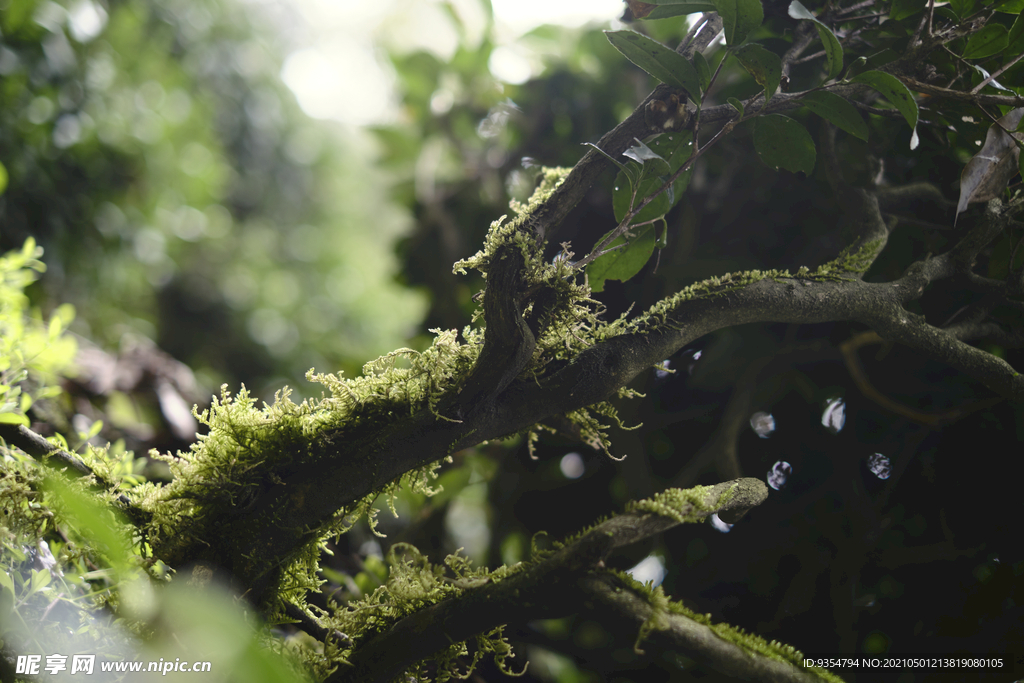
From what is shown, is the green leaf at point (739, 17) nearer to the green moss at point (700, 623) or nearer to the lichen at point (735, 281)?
the lichen at point (735, 281)

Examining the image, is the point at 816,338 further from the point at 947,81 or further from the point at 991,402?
the point at 947,81

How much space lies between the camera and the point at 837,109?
0.37 m

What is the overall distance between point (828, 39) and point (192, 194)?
2.11m

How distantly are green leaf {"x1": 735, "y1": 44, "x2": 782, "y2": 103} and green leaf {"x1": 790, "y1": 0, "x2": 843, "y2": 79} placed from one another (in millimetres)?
26

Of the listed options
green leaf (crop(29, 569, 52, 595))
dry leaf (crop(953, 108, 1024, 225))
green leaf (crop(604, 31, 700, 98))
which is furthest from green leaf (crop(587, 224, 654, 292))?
green leaf (crop(29, 569, 52, 595))

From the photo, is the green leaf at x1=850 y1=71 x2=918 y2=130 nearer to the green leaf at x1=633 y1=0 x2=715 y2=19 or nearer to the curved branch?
the green leaf at x1=633 y1=0 x2=715 y2=19

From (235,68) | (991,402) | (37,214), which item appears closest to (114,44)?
(37,214)

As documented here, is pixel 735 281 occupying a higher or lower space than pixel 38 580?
higher

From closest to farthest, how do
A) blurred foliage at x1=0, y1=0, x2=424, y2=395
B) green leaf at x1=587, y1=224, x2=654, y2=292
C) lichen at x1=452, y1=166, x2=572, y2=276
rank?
lichen at x1=452, y1=166, x2=572, y2=276 → green leaf at x1=587, y1=224, x2=654, y2=292 → blurred foliage at x1=0, y1=0, x2=424, y2=395

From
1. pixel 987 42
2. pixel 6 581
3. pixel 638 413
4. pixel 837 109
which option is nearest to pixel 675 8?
pixel 837 109

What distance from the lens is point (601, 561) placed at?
35 cm

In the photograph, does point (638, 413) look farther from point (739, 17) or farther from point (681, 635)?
point (739, 17)

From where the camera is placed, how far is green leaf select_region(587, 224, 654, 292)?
0.41 metres

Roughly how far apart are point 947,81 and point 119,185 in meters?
1.84
